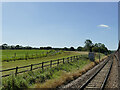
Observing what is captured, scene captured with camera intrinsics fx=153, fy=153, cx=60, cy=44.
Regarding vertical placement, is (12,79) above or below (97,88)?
above

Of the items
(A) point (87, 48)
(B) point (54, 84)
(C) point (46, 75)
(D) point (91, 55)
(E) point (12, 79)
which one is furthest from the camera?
(A) point (87, 48)

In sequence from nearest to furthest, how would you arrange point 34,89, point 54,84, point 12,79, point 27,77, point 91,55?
point 34,89
point 12,79
point 54,84
point 27,77
point 91,55

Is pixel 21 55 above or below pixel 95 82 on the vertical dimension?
above

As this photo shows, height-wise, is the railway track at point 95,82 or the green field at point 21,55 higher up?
the green field at point 21,55

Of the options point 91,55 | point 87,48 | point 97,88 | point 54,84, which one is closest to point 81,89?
point 97,88

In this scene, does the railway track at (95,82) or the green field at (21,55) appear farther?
the green field at (21,55)

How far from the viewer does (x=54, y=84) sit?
11.9 metres

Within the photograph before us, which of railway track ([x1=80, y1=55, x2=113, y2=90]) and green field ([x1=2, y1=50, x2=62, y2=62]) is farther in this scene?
green field ([x1=2, y1=50, x2=62, y2=62])

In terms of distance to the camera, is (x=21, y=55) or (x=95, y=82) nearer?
(x=95, y=82)

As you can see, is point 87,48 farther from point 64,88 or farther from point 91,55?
point 64,88

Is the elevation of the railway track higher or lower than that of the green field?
lower

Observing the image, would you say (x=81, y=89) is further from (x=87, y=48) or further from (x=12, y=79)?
(x=87, y=48)

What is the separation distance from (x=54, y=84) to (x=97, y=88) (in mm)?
3270

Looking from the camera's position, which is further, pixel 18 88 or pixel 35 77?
pixel 35 77
